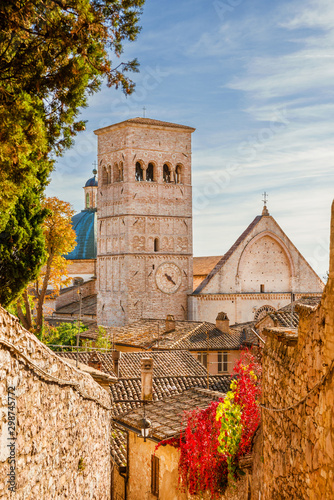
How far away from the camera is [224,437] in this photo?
765 cm

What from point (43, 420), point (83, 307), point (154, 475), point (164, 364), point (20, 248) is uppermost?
point (20, 248)

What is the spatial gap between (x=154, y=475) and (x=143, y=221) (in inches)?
1153

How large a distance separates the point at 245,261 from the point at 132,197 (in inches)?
354

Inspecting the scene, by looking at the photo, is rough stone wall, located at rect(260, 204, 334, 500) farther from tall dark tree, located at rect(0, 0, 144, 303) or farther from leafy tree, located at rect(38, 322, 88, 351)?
leafy tree, located at rect(38, 322, 88, 351)

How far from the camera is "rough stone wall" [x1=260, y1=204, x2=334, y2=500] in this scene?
4.09 m

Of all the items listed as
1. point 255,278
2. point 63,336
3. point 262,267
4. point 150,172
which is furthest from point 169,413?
point 262,267

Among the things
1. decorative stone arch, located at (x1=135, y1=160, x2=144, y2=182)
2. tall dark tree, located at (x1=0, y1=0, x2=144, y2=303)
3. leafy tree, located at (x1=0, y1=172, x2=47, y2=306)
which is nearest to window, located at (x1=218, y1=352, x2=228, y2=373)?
leafy tree, located at (x1=0, y1=172, x2=47, y2=306)

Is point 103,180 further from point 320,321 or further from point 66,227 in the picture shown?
point 320,321

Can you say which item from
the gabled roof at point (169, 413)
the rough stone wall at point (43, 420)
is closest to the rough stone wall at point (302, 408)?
the rough stone wall at point (43, 420)

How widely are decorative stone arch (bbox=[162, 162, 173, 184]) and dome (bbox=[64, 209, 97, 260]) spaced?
55.6 ft

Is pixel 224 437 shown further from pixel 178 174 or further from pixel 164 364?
pixel 178 174

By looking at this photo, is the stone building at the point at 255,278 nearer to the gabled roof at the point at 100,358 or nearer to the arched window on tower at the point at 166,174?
the arched window on tower at the point at 166,174

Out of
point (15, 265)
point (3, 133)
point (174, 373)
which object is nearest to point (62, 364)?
point (3, 133)

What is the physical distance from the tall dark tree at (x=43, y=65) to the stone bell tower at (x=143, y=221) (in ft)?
97.9
